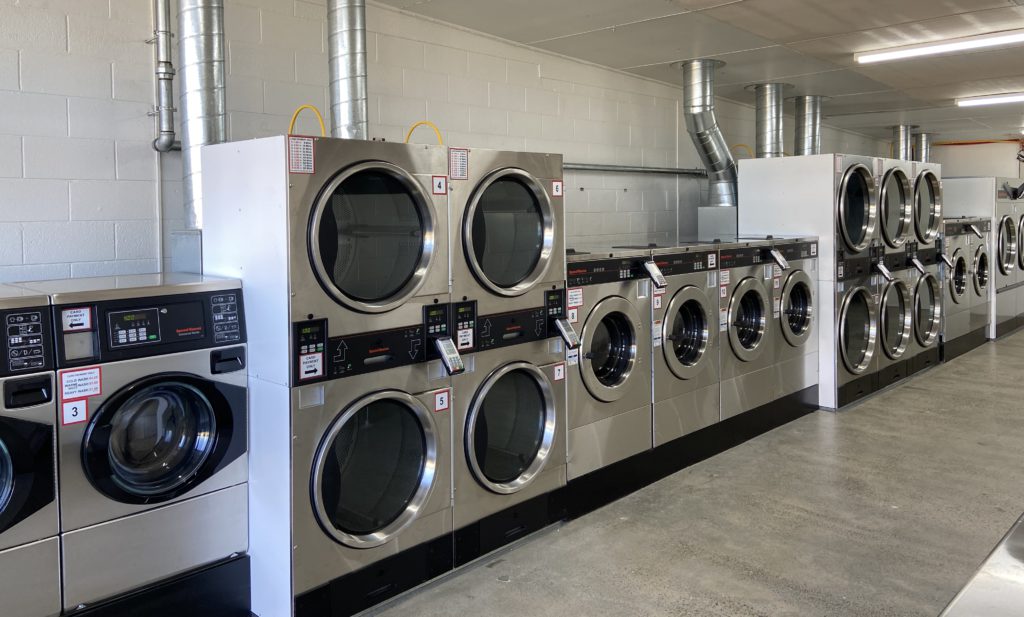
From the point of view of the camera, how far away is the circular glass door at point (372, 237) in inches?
104

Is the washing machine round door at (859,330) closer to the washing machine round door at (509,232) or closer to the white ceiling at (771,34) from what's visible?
the white ceiling at (771,34)

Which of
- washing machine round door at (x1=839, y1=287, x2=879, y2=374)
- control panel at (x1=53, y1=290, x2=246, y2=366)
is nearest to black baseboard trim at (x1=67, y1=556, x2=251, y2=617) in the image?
control panel at (x1=53, y1=290, x2=246, y2=366)

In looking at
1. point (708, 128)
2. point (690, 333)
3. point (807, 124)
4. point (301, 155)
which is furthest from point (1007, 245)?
point (301, 155)

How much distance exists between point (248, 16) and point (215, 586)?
260 centimetres

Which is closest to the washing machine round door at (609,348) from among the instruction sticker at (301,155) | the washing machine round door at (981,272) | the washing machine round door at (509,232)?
the washing machine round door at (509,232)

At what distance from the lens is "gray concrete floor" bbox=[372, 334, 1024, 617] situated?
9.60 ft

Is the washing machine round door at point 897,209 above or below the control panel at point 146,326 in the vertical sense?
above

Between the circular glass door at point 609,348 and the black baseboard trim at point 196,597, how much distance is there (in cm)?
172

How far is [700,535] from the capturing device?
351 cm

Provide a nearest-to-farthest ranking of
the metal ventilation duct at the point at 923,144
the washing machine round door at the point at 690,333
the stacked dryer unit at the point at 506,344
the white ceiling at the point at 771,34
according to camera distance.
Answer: the stacked dryer unit at the point at 506,344, the washing machine round door at the point at 690,333, the white ceiling at the point at 771,34, the metal ventilation duct at the point at 923,144

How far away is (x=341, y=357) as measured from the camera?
2.66 m

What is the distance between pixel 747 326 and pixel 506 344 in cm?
231

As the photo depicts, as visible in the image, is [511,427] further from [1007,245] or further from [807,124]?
[1007,245]

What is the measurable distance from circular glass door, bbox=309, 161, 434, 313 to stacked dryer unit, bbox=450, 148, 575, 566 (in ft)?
0.54
